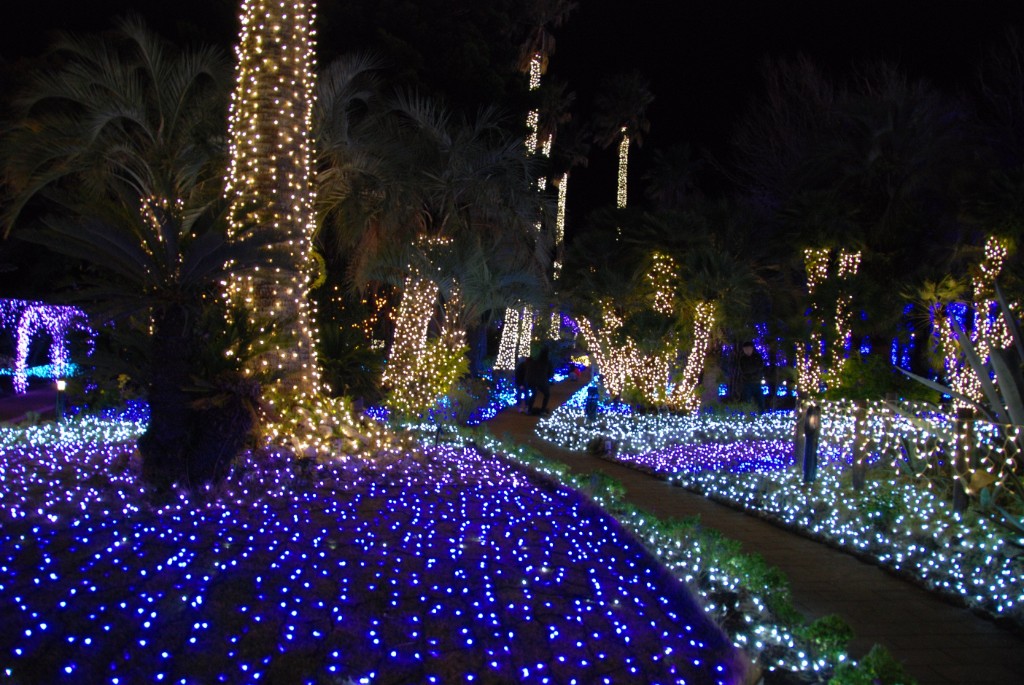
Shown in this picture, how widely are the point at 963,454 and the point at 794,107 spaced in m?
27.1

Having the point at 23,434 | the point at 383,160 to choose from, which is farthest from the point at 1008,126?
the point at 23,434

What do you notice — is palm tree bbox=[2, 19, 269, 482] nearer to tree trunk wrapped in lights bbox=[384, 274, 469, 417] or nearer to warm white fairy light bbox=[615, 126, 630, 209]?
tree trunk wrapped in lights bbox=[384, 274, 469, 417]

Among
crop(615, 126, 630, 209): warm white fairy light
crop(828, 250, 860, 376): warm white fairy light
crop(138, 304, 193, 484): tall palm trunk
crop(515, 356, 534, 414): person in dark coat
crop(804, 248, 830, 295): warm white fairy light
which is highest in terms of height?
crop(615, 126, 630, 209): warm white fairy light

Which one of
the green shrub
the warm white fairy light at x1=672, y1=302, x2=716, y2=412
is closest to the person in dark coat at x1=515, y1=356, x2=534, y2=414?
the warm white fairy light at x1=672, y1=302, x2=716, y2=412

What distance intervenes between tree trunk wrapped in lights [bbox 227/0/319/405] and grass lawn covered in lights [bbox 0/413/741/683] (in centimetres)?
200

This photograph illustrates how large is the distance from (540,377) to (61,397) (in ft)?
33.2

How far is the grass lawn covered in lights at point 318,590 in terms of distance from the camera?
416cm

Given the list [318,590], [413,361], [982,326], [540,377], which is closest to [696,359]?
[540,377]

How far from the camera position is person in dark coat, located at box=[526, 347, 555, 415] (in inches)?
800

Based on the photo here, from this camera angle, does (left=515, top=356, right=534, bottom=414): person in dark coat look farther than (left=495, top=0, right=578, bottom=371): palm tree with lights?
No

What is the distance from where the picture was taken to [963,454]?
7148 millimetres

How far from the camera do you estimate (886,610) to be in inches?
228

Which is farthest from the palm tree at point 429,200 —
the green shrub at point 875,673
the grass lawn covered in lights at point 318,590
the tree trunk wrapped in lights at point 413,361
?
the green shrub at point 875,673

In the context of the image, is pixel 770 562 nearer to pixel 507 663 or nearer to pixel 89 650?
pixel 507 663
